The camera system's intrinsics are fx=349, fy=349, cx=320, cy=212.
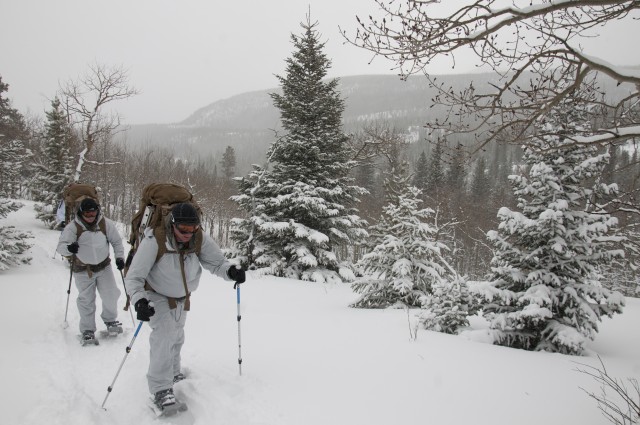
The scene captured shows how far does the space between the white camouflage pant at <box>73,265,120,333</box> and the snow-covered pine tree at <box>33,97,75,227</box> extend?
59.2 ft

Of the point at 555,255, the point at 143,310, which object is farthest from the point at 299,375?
the point at 555,255

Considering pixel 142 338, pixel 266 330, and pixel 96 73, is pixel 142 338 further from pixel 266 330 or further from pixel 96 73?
pixel 96 73

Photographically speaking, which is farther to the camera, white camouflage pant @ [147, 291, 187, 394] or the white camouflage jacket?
white camouflage pant @ [147, 291, 187, 394]

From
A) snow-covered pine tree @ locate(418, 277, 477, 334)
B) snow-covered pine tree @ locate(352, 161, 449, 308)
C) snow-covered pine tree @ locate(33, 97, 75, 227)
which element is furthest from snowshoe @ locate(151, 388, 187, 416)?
snow-covered pine tree @ locate(33, 97, 75, 227)

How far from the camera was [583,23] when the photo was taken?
376cm

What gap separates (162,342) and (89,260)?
2.81 metres

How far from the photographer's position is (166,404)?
356 cm

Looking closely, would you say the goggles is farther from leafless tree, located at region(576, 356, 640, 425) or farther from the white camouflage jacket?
leafless tree, located at region(576, 356, 640, 425)

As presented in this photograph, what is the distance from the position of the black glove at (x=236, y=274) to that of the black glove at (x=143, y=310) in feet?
3.09

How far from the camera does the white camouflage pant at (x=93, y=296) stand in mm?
5461

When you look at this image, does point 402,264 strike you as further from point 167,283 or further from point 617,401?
point 167,283

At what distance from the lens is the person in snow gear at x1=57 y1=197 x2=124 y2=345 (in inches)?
216

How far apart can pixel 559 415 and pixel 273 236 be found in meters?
12.2

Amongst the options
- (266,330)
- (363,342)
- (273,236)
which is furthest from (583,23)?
(273,236)
